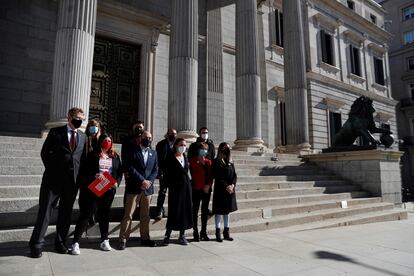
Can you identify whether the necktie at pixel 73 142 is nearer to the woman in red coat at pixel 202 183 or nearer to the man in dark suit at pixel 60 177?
the man in dark suit at pixel 60 177

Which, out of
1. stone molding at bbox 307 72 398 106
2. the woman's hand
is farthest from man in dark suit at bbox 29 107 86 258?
stone molding at bbox 307 72 398 106

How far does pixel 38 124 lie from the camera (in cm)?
1109

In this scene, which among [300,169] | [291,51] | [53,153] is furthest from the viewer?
[291,51]

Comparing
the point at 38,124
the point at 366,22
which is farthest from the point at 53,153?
the point at 366,22

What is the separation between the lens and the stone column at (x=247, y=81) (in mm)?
12477

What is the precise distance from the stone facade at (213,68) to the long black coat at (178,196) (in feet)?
15.3

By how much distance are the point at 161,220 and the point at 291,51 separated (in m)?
12.3

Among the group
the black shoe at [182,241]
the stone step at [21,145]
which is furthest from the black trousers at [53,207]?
the stone step at [21,145]

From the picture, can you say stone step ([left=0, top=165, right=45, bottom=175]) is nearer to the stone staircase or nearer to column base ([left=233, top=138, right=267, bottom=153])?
the stone staircase

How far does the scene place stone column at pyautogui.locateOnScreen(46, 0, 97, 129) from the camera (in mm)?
7988

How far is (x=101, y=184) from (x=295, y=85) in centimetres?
1244

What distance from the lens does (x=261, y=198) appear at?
8.31m

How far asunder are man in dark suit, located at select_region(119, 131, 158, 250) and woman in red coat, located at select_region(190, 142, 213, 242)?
2.56ft

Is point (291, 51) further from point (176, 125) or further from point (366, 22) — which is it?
point (366, 22)
